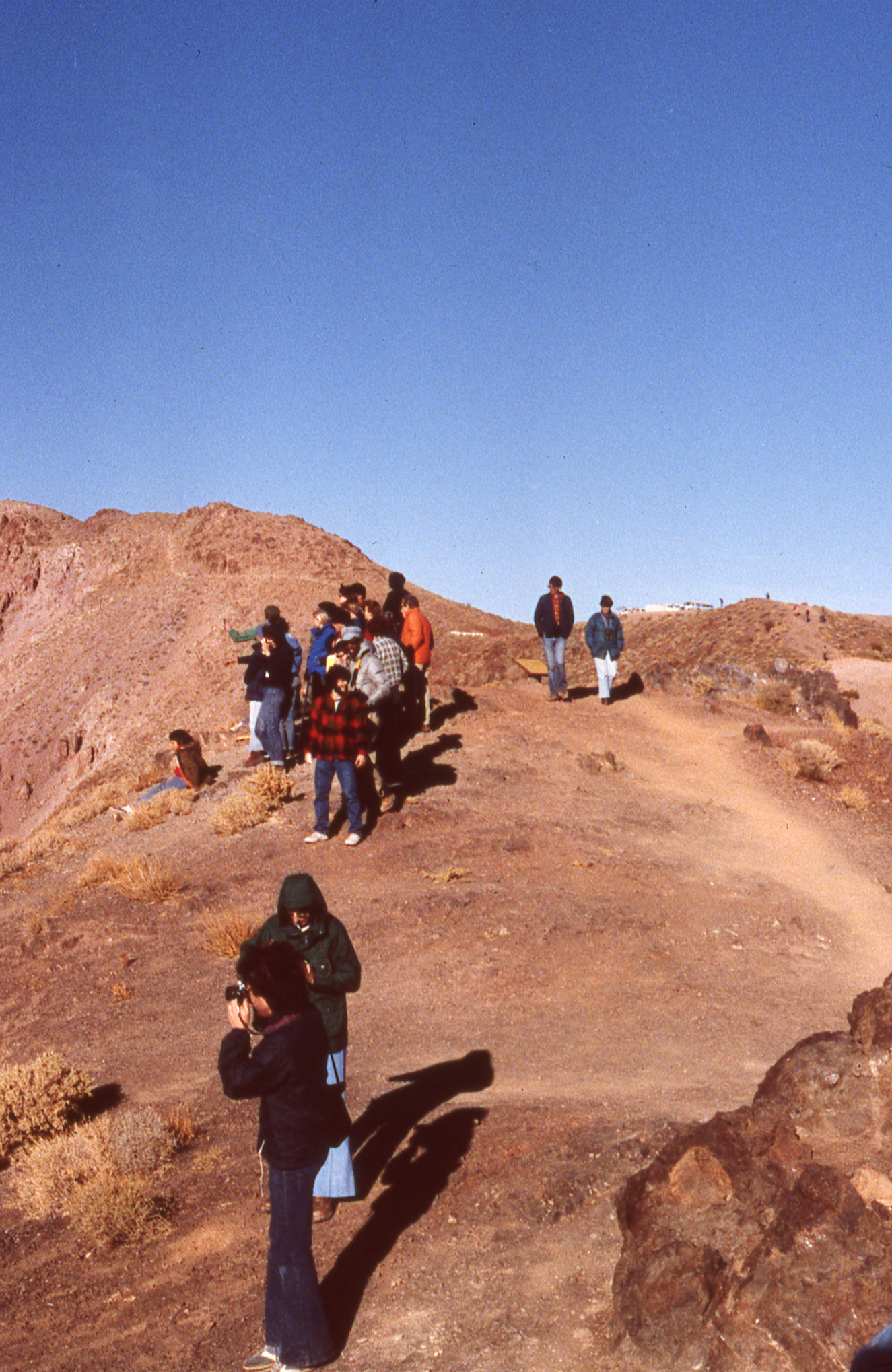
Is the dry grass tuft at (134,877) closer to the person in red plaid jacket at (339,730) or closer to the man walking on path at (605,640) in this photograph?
the person in red plaid jacket at (339,730)

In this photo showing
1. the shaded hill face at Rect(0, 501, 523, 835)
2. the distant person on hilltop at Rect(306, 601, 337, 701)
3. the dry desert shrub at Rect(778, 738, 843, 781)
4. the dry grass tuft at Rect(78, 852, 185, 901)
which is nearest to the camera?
the dry grass tuft at Rect(78, 852, 185, 901)

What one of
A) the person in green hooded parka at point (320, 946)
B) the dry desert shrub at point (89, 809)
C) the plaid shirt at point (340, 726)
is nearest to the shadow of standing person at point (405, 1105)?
the person in green hooded parka at point (320, 946)

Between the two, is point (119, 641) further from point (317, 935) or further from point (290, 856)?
point (317, 935)

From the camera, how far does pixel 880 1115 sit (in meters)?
4.56

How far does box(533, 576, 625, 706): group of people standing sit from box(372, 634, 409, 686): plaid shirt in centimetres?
644

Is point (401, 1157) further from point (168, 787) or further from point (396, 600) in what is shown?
point (168, 787)

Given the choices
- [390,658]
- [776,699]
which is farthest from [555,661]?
[390,658]

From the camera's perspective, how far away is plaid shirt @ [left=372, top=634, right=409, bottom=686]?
11.4 meters

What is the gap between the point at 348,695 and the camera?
10.8m

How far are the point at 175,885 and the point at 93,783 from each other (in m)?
19.7

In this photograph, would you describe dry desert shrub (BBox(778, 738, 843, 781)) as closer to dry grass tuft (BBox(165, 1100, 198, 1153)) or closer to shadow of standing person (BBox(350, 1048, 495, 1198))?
shadow of standing person (BBox(350, 1048, 495, 1198))

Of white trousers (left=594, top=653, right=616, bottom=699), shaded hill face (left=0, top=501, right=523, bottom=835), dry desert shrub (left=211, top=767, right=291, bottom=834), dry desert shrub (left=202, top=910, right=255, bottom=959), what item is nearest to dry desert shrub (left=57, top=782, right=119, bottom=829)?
dry desert shrub (left=211, top=767, right=291, bottom=834)

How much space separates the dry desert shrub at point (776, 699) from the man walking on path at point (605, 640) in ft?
12.8

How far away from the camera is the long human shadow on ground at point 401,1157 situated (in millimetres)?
4922
